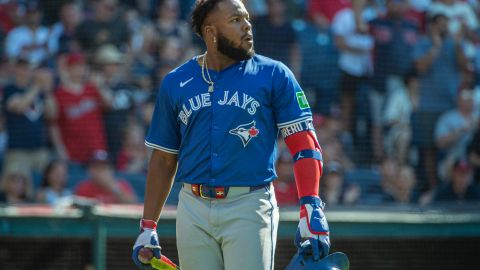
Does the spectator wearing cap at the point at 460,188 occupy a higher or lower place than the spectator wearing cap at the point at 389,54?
lower

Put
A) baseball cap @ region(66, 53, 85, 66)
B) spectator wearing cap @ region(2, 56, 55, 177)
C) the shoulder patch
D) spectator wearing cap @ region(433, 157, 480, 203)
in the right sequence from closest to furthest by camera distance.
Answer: the shoulder patch
spectator wearing cap @ region(2, 56, 55, 177)
spectator wearing cap @ region(433, 157, 480, 203)
baseball cap @ region(66, 53, 85, 66)

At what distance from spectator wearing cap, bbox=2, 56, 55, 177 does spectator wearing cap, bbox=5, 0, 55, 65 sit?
0.33m

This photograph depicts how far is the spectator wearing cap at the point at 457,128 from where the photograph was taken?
28.1ft

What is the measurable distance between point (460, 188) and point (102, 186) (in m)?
3.41

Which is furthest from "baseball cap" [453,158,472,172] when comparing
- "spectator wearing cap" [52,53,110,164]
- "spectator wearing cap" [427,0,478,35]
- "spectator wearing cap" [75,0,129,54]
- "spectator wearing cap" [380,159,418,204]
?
"spectator wearing cap" [75,0,129,54]

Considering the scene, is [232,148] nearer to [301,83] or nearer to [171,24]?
[301,83]

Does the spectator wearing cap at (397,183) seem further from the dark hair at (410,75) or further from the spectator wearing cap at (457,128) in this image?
the dark hair at (410,75)

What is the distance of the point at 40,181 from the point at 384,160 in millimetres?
3314

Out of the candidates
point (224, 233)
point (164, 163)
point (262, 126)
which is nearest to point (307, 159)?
point (262, 126)

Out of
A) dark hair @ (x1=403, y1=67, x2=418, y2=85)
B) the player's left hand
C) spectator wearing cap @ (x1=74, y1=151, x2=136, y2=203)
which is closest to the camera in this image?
the player's left hand

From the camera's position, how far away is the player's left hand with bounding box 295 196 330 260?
3.43 meters

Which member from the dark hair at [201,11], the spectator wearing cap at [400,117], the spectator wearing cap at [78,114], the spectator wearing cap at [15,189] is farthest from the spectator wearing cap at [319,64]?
the dark hair at [201,11]

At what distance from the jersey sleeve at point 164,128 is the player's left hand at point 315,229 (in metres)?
0.74

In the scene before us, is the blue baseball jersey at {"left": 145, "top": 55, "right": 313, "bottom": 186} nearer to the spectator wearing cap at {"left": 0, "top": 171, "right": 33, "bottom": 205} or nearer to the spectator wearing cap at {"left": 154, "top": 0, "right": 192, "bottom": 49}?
the spectator wearing cap at {"left": 0, "top": 171, "right": 33, "bottom": 205}
